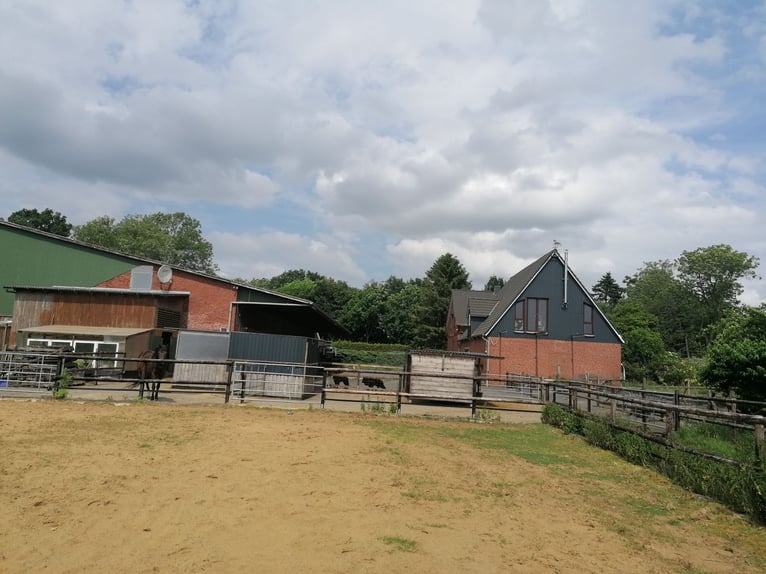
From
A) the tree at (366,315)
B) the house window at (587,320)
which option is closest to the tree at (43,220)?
the tree at (366,315)

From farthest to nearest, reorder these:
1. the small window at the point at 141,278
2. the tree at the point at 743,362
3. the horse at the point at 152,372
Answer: the small window at the point at 141,278 → the horse at the point at 152,372 → the tree at the point at 743,362

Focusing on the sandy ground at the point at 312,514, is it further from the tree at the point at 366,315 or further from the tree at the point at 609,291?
the tree at the point at 609,291

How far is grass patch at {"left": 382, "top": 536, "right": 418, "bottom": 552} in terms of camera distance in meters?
4.96

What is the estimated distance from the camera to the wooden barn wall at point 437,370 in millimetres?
19514

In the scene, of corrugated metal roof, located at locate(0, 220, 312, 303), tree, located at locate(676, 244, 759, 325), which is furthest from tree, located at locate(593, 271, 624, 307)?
corrugated metal roof, located at locate(0, 220, 312, 303)

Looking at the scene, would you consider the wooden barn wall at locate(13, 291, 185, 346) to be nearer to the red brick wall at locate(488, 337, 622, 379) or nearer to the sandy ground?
the sandy ground

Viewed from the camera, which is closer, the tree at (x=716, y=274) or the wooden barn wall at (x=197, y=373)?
the wooden barn wall at (x=197, y=373)

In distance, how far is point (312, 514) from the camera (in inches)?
231

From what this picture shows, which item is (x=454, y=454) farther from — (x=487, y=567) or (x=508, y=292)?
(x=508, y=292)

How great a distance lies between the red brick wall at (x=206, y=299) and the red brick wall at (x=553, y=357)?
706 inches

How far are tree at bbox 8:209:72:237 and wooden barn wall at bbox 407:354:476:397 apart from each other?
218 ft

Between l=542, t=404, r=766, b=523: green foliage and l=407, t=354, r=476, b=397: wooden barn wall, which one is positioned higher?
l=407, t=354, r=476, b=397: wooden barn wall

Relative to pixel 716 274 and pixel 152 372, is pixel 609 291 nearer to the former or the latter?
pixel 716 274

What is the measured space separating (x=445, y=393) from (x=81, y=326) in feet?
60.8
